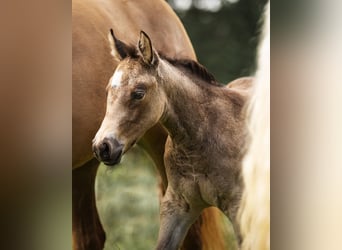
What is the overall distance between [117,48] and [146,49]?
0.28 feet

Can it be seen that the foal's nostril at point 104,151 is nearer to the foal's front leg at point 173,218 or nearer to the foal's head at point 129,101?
the foal's head at point 129,101

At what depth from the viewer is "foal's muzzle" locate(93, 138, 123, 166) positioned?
1329mm

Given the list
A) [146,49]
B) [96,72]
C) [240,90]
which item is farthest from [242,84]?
[96,72]

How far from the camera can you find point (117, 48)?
1391 millimetres

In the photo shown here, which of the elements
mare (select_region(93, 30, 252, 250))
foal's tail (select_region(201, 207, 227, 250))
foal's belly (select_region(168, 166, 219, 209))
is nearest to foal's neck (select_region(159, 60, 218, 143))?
mare (select_region(93, 30, 252, 250))

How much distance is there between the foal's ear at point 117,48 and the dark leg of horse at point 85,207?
0.99 feet

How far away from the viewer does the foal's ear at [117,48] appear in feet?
4.55

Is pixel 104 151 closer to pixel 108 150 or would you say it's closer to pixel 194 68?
pixel 108 150

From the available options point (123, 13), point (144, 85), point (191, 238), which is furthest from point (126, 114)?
point (191, 238)

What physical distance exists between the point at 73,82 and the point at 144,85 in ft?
0.68
